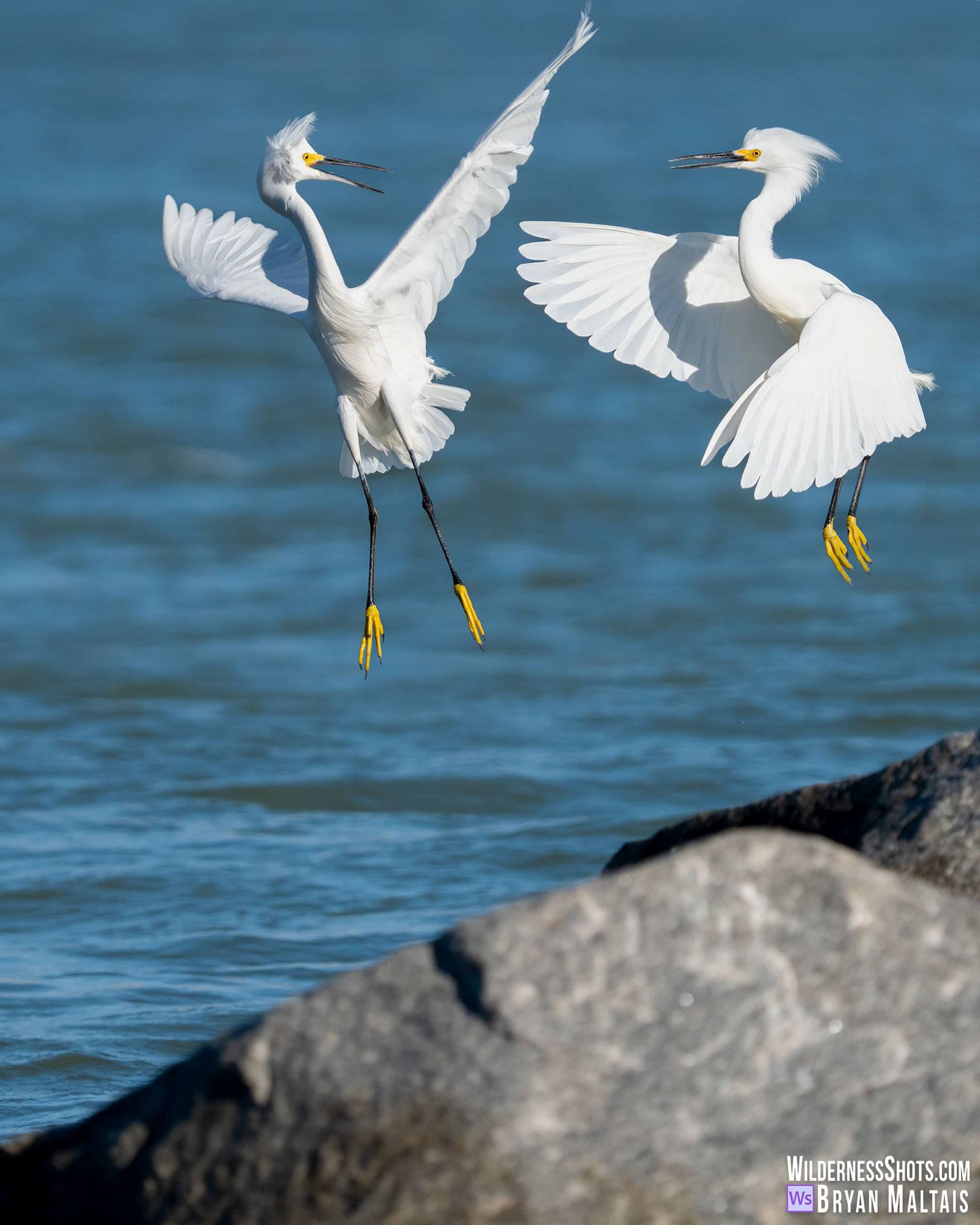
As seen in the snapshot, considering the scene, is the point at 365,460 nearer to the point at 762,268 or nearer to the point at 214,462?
the point at 762,268

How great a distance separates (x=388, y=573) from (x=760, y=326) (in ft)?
21.3

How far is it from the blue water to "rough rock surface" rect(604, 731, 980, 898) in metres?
2.20

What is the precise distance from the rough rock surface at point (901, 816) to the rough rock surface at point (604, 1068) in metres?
0.61

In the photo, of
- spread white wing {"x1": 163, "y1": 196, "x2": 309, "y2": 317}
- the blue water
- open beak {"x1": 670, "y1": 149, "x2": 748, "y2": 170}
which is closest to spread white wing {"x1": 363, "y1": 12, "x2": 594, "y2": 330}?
spread white wing {"x1": 163, "y1": 196, "x2": 309, "y2": 317}

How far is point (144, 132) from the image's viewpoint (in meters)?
25.4

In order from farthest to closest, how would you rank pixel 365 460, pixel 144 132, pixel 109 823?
1. pixel 144 132
2. pixel 109 823
3. pixel 365 460

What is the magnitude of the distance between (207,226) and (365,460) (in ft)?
3.91

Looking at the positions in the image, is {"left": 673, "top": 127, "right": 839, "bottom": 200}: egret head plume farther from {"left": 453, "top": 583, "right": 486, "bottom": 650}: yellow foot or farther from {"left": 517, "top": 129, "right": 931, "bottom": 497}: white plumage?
{"left": 453, "top": 583, "right": 486, "bottom": 650}: yellow foot

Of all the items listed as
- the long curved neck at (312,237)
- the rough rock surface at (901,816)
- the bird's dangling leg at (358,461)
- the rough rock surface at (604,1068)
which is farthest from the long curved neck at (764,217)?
the rough rock surface at (604,1068)

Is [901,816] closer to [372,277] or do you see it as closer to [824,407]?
[824,407]

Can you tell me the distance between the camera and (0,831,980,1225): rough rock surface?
2.88 metres

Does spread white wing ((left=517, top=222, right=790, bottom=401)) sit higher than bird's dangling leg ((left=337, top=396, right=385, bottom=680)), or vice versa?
spread white wing ((left=517, top=222, right=790, bottom=401))

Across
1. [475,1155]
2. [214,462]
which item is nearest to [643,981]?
[475,1155]

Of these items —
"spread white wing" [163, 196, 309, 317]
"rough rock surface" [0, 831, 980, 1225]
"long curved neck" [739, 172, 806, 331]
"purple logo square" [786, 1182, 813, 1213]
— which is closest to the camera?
"rough rock surface" [0, 831, 980, 1225]
